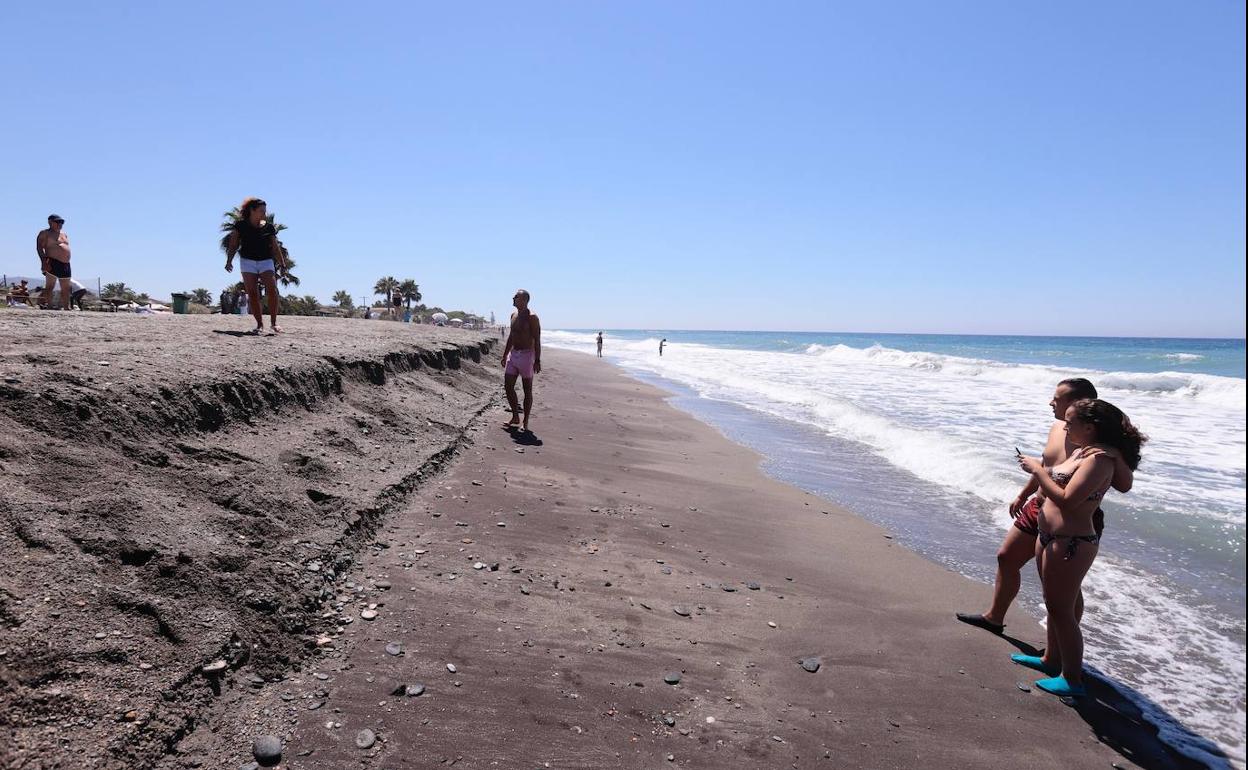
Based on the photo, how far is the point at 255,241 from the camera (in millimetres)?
7926

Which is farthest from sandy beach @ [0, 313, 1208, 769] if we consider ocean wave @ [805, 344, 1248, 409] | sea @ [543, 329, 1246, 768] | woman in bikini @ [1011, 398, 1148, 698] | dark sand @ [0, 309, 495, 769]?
ocean wave @ [805, 344, 1248, 409]

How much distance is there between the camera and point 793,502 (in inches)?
283

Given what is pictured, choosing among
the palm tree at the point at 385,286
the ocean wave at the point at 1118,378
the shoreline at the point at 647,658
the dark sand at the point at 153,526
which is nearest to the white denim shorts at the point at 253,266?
the dark sand at the point at 153,526

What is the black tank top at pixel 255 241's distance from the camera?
25.7ft

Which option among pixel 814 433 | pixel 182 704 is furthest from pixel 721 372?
pixel 182 704

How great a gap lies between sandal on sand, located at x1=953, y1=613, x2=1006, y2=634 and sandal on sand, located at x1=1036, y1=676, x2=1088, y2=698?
63 centimetres

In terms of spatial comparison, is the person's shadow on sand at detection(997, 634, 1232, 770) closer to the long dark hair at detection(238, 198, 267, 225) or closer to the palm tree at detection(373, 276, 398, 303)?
the long dark hair at detection(238, 198, 267, 225)

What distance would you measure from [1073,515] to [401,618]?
12.7ft

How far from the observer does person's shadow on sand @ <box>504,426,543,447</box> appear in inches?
320

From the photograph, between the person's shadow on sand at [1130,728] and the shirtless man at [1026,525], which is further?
the shirtless man at [1026,525]

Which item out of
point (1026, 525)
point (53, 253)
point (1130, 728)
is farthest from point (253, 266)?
point (1130, 728)

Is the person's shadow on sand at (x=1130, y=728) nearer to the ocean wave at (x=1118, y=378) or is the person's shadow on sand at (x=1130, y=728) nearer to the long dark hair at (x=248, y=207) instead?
the long dark hair at (x=248, y=207)

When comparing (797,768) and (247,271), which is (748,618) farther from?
(247,271)

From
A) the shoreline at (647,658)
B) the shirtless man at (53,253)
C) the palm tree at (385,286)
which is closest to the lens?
the shoreline at (647,658)
